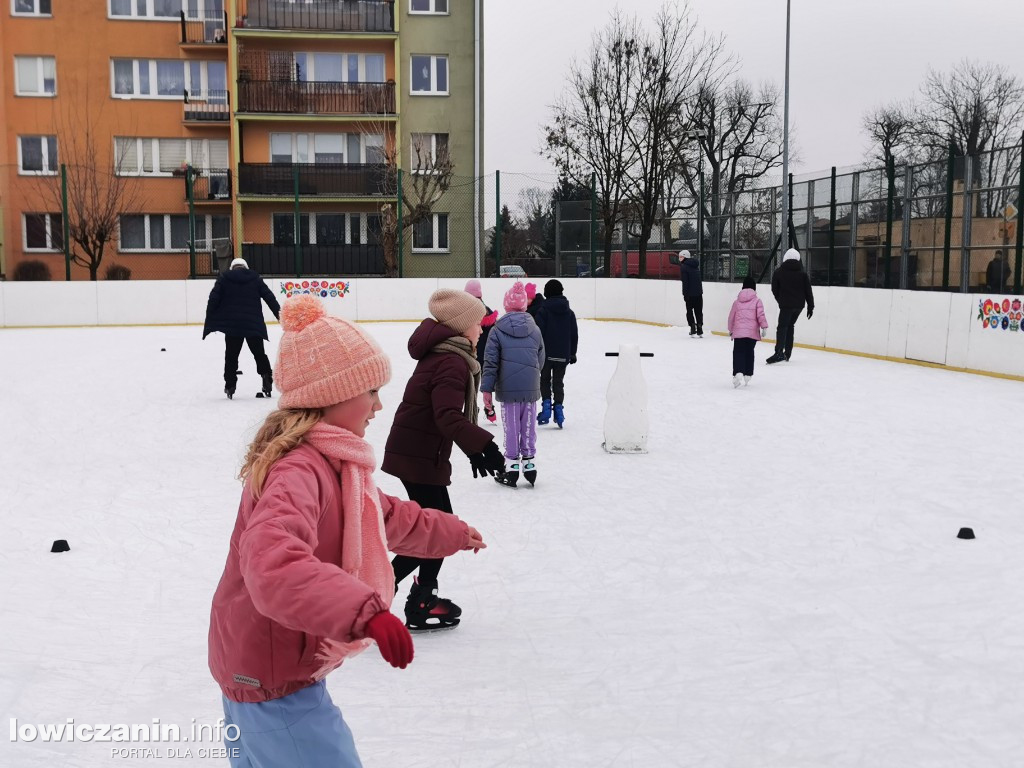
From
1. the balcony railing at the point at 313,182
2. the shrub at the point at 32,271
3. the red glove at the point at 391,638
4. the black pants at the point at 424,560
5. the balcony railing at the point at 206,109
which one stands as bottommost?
the black pants at the point at 424,560

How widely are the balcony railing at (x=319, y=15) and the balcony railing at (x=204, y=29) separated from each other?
84 cm

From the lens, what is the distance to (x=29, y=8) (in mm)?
34469

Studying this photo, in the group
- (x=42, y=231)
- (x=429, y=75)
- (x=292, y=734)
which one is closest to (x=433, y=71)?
(x=429, y=75)

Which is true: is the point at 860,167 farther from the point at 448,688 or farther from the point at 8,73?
the point at 8,73

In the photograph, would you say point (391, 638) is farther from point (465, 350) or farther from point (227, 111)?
point (227, 111)

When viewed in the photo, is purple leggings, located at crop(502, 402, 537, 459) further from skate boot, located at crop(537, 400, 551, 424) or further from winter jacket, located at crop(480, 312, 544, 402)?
skate boot, located at crop(537, 400, 551, 424)

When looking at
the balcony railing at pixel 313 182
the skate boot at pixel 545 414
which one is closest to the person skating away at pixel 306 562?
the skate boot at pixel 545 414

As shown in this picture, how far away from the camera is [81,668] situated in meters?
4.06

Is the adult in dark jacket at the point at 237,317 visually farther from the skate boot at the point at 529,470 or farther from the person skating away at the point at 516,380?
the skate boot at the point at 529,470

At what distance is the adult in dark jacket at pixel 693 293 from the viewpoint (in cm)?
1919

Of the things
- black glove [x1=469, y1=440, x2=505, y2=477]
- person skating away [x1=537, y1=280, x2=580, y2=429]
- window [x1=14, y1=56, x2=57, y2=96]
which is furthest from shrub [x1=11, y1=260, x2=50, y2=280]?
black glove [x1=469, y1=440, x2=505, y2=477]

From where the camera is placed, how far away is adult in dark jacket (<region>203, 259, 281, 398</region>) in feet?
37.4

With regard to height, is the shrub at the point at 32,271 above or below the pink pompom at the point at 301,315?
below

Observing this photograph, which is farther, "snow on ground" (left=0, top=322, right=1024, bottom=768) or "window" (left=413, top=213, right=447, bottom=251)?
"window" (left=413, top=213, right=447, bottom=251)
